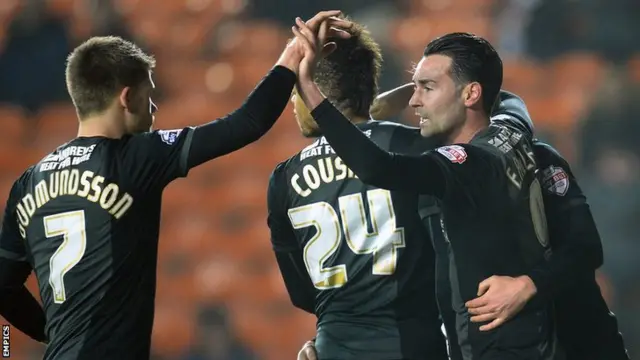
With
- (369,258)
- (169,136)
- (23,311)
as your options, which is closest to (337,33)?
(169,136)

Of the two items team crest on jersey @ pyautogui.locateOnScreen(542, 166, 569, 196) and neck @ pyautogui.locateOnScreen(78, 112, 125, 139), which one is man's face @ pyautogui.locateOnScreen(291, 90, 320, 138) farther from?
team crest on jersey @ pyautogui.locateOnScreen(542, 166, 569, 196)

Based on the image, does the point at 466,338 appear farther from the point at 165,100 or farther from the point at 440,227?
the point at 165,100

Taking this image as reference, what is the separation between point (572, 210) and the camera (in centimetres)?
299

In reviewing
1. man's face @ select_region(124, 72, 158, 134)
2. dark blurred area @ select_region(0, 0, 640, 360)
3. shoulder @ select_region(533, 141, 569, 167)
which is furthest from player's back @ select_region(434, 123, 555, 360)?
dark blurred area @ select_region(0, 0, 640, 360)

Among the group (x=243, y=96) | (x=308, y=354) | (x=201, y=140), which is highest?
(x=243, y=96)

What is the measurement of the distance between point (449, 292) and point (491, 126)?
1.56 ft

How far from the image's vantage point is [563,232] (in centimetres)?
296

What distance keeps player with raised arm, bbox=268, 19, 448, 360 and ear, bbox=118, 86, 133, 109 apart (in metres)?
0.52

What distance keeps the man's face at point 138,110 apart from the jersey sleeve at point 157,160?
5.7 inches

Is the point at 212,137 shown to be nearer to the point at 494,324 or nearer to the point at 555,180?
the point at 494,324

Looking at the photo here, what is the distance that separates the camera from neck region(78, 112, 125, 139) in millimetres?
2838

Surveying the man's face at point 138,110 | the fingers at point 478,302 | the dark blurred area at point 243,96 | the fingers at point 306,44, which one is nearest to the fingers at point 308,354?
the fingers at point 478,302

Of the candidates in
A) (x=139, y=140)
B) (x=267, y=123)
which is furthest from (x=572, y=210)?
(x=139, y=140)

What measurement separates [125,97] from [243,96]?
4.59m
